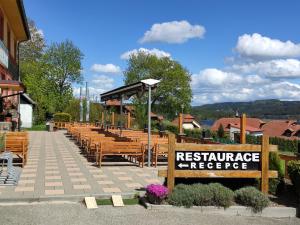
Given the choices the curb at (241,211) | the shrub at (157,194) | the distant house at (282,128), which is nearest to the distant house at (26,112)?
the distant house at (282,128)

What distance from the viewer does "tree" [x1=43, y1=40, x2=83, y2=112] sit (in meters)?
64.0

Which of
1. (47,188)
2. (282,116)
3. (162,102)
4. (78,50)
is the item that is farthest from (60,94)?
(47,188)

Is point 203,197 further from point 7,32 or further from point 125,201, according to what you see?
point 7,32

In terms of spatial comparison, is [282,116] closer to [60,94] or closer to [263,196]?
[60,94]

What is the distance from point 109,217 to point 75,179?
11.8 feet

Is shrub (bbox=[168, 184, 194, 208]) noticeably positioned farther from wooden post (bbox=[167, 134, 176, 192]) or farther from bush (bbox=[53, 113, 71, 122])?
bush (bbox=[53, 113, 71, 122])

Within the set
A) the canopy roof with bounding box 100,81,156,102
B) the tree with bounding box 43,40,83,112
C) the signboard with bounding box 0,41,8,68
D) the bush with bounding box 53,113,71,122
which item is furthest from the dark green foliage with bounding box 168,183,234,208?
the tree with bounding box 43,40,83,112

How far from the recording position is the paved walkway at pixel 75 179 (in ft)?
29.1

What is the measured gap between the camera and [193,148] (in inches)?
333

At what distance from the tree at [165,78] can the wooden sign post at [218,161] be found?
67176mm

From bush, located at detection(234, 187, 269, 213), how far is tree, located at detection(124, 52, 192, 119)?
222 ft

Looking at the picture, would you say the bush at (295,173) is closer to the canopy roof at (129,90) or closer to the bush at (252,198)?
the bush at (252,198)

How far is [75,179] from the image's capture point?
10625 mm

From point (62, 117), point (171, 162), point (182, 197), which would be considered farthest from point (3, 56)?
point (62, 117)
